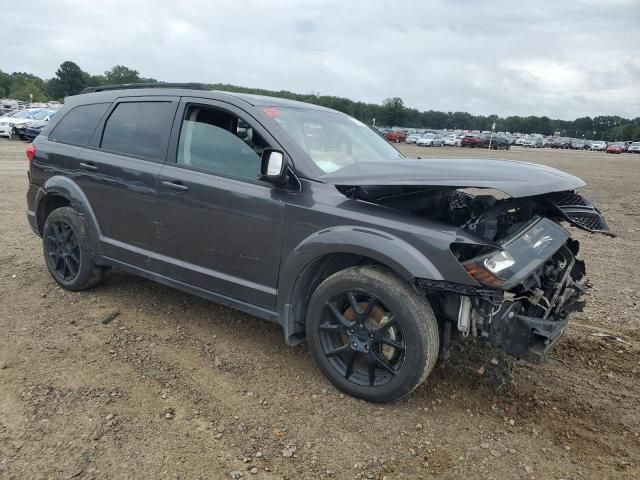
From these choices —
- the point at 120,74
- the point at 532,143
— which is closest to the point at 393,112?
the point at 532,143

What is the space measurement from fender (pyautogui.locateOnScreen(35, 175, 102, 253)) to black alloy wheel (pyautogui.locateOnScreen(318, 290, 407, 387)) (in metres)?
2.38

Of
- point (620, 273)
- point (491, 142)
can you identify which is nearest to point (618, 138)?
point (491, 142)

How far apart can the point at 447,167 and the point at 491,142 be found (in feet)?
183

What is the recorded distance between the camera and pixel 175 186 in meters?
3.75

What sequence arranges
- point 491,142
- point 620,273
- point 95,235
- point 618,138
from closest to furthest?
1. point 95,235
2. point 620,273
3. point 491,142
4. point 618,138

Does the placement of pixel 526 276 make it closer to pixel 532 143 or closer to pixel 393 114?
pixel 532 143

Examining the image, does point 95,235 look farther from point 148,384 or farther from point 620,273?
point 620,273

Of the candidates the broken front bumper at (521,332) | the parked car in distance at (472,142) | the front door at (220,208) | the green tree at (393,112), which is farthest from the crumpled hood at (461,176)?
the green tree at (393,112)

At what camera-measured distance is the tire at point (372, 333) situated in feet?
9.59

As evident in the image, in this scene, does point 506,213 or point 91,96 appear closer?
point 506,213

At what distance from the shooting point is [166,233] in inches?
153

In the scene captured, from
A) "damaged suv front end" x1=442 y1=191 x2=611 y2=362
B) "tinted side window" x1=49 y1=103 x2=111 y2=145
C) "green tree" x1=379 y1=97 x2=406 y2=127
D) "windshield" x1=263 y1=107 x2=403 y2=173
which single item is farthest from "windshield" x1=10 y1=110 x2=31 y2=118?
"green tree" x1=379 y1=97 x2=406 y2=127

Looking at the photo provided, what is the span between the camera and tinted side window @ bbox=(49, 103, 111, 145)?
14.9 feet

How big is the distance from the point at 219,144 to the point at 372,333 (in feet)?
5.81
